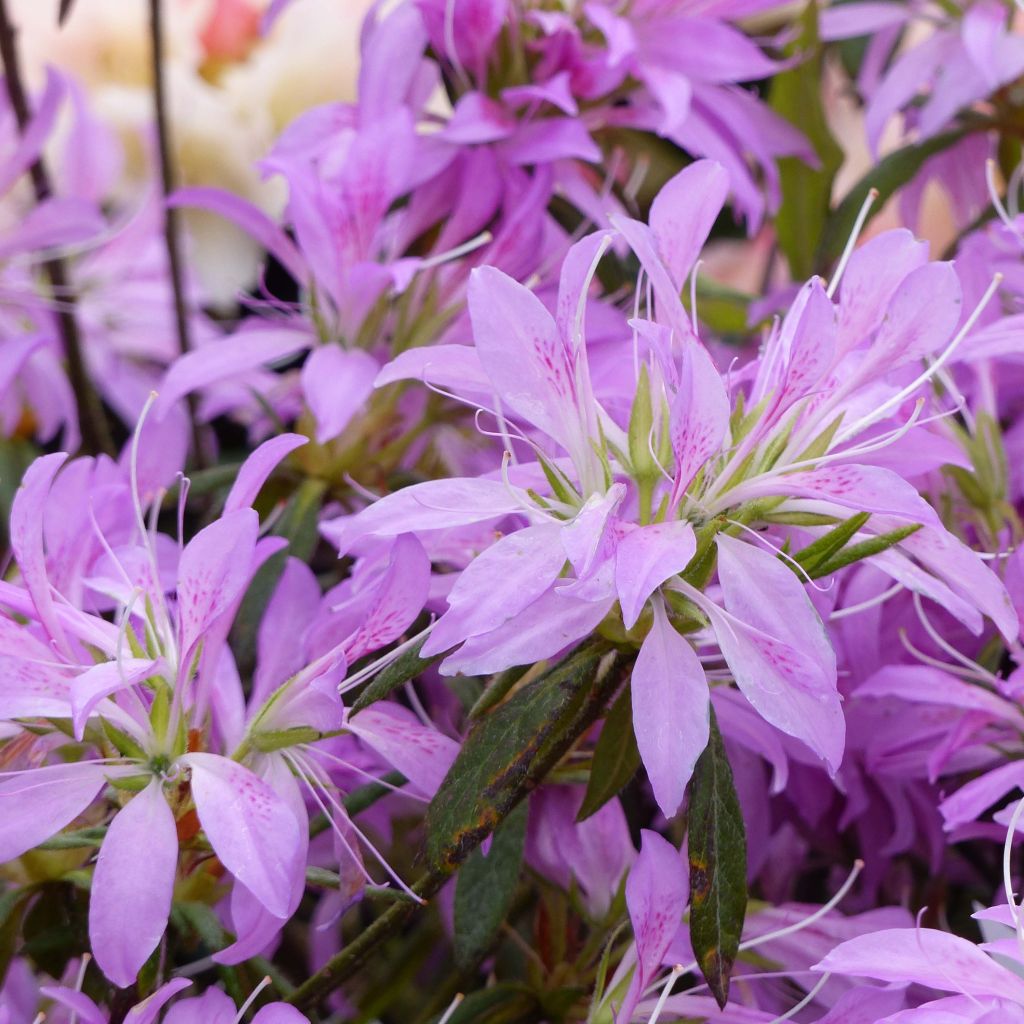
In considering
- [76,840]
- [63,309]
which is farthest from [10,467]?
[76,840]

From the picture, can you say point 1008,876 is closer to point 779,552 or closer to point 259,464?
point 779,552

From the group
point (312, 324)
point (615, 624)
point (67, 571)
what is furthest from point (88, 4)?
point (615, 624)

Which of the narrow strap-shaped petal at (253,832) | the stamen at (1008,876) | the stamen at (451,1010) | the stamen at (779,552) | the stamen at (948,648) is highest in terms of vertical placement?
the stamen at (779,552)

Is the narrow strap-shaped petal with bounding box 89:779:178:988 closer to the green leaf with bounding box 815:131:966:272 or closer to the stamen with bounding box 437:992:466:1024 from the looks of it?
the stamen with bounding box 437:992:466:1024

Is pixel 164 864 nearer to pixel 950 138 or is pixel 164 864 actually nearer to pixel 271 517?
pixel 271 517

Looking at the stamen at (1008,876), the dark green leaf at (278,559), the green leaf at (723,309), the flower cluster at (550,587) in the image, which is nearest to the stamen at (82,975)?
the flower cluster at (550,587)

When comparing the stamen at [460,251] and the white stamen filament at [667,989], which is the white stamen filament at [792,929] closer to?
the white stamen filament at [667,989]
